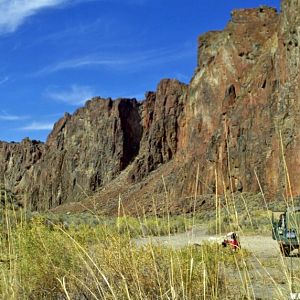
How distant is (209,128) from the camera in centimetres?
7306

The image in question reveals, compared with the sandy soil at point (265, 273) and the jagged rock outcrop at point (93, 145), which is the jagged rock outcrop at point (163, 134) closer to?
the jagged rock outcrop at point (93, 145)

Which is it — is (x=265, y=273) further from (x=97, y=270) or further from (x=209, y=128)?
(x=209, y=128)

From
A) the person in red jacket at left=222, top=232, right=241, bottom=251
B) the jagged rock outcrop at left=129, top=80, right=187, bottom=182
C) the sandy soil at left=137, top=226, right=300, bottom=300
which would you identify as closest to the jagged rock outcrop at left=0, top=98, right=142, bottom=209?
the jagged rock outcrop at left=129, top=80, right=187, bottom=182

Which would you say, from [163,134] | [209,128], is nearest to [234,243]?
[209,128]

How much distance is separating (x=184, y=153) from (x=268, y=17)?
2272 cm

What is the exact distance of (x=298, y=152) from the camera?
48.6 metres

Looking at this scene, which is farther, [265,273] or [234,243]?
[234,243]

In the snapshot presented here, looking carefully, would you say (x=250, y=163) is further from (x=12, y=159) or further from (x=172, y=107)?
(x=12, y=159)

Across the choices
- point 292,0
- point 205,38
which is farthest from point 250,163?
point 205,38

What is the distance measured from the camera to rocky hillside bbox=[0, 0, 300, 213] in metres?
51.0

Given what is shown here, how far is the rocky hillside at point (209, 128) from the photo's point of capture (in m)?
51.0

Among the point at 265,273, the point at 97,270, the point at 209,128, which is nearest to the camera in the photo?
the point at 97,270

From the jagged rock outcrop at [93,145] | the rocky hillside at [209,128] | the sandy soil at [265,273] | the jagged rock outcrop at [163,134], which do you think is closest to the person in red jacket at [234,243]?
the sandy soil at [265,273]

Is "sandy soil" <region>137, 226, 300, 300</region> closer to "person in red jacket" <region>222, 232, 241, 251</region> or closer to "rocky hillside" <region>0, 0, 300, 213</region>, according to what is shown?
"person in red jacket" <region>222, 232, 241, 251</region>
